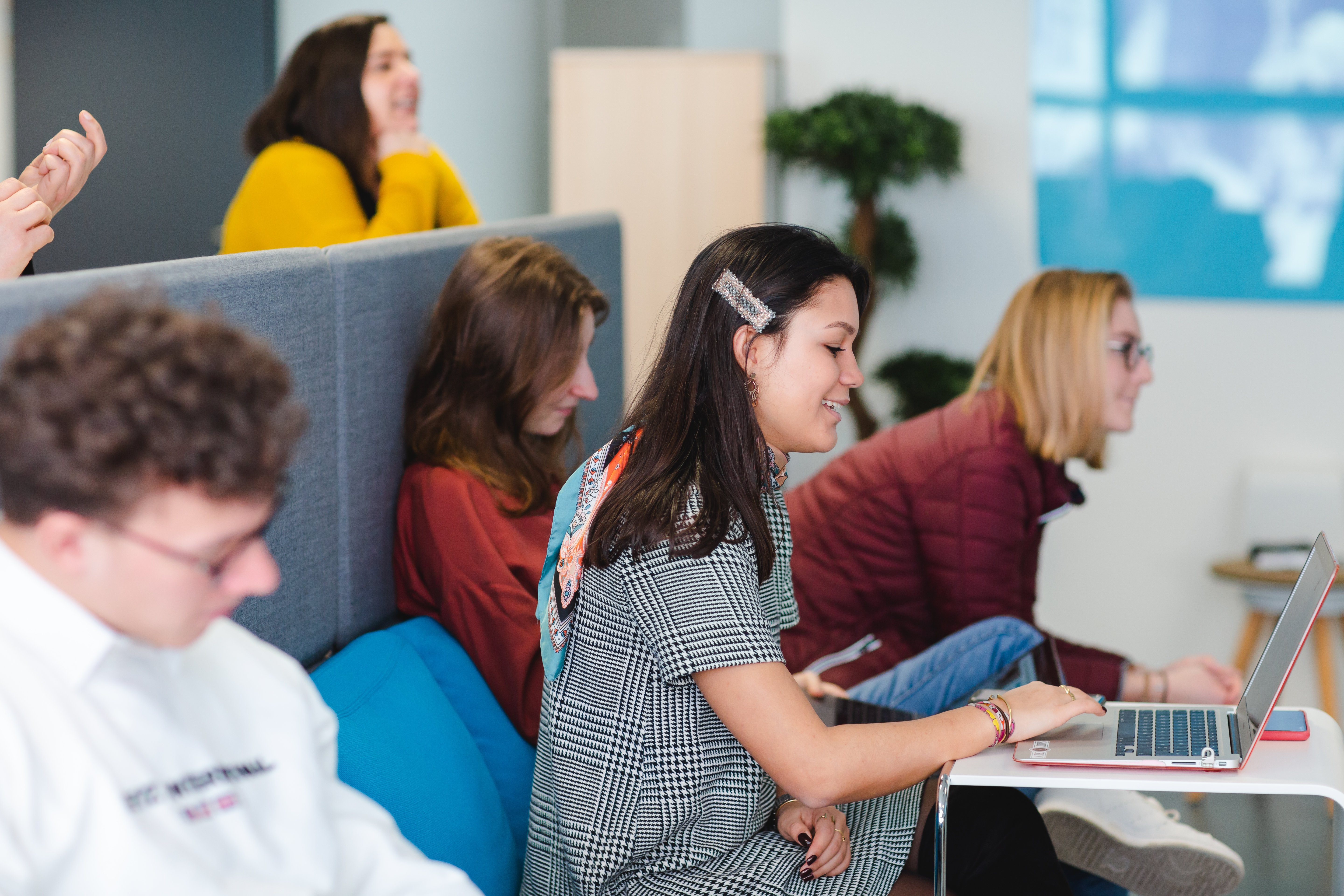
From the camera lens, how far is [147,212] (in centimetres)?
426

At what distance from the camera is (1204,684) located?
2043 mm

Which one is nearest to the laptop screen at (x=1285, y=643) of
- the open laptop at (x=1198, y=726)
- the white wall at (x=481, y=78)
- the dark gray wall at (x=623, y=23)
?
the open laptop at (x=1198, y=726)

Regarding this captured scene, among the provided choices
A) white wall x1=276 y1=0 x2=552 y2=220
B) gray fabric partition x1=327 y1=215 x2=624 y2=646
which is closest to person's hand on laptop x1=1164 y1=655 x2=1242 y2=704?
gray fabric partition x1=327 y1=215 x2=624 y2=646

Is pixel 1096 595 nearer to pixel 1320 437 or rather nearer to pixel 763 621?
pixel 1320 437

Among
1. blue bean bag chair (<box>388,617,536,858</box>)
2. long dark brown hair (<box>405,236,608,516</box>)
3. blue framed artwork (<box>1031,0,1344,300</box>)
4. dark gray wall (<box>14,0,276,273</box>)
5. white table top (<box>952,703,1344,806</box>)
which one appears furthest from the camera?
dark gray wall (<box>14,0,276,273</box>)

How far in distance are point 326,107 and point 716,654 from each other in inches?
71.3

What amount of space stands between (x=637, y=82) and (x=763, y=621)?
3.39 meters

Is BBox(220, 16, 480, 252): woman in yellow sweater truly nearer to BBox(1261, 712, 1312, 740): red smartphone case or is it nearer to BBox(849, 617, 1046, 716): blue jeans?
BBox(849, 617, 1046, 716): blue jeans

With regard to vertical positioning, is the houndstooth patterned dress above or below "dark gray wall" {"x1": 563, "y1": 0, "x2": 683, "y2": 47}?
below

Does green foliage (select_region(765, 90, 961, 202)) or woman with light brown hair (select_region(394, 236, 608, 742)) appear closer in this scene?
woman with light brown hair (select_region(394, 236, 608, 742))

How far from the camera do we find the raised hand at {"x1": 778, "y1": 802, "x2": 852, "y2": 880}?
4.56 feet

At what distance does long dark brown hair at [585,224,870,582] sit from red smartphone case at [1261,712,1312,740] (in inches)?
24.2

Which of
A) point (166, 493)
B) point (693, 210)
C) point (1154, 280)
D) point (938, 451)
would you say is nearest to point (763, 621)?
point (166, 493)

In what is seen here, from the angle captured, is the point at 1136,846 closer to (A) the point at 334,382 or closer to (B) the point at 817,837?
(B) the point at 817,837
